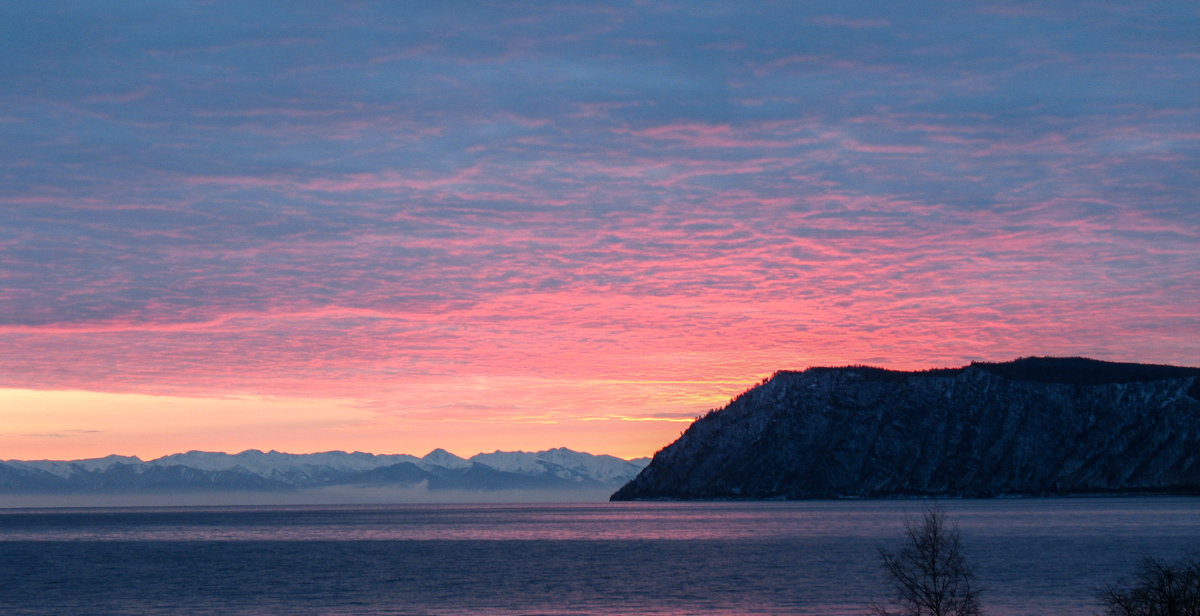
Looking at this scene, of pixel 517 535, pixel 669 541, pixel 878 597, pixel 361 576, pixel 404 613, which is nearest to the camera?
pixel 404 613

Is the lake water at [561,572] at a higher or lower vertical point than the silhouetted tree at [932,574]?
lower

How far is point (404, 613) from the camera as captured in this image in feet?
231

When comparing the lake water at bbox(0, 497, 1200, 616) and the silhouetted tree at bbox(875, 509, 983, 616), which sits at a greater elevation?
the silhouetted tree at bbox(875, 509, 983, 616)

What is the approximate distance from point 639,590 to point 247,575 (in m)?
39.2

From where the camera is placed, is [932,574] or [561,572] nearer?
[932,574]

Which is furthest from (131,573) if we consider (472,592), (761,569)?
(761,569)

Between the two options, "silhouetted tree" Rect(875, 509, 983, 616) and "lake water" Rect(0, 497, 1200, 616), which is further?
"lake water" Rect(0, 497, 1200, 616)

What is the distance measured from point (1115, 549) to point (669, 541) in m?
55.2

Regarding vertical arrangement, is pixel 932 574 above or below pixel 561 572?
above

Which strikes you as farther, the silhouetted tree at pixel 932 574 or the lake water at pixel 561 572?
the lake water at pixel 561 572

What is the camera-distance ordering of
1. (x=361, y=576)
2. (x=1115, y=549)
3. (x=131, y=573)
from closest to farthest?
(x=361, y=576), (x=131, y=573), (x=1115, y=549)

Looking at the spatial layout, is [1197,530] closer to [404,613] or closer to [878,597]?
[878,597]

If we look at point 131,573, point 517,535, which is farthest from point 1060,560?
point 517,535

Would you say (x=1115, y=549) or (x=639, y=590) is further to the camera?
(x=1115, y=549)
